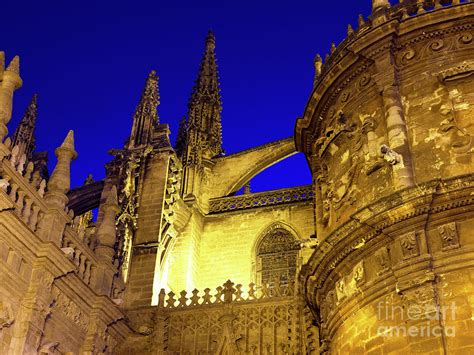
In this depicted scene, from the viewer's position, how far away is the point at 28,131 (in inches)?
1086

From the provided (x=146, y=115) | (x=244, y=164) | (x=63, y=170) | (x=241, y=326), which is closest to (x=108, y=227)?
(x=63, y=170)

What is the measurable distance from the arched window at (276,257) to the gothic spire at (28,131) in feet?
37.7

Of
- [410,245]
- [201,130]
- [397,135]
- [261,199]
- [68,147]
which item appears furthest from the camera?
[201,130]

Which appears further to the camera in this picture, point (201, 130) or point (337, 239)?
point (201, 130)

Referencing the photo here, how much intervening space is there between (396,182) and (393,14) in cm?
417

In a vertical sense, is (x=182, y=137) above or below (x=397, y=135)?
above

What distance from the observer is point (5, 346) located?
10.6m

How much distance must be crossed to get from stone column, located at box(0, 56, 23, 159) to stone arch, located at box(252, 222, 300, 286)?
1015 cm

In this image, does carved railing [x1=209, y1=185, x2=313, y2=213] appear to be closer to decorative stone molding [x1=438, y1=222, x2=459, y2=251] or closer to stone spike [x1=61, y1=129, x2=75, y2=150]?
stone spike [x1=61, y1=129, x2=75, y2=150]

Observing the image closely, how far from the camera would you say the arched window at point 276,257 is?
1945 centimetres

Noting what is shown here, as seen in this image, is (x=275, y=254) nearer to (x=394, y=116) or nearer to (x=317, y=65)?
(x=317, y=65)

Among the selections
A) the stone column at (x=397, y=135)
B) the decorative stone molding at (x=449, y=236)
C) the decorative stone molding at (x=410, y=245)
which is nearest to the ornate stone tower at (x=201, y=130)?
the stone column at (x=397, y=135)

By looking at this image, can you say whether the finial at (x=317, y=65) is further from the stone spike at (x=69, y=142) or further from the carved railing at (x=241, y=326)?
the stone spike at (x=69, y=142)

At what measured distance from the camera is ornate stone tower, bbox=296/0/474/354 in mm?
10055
